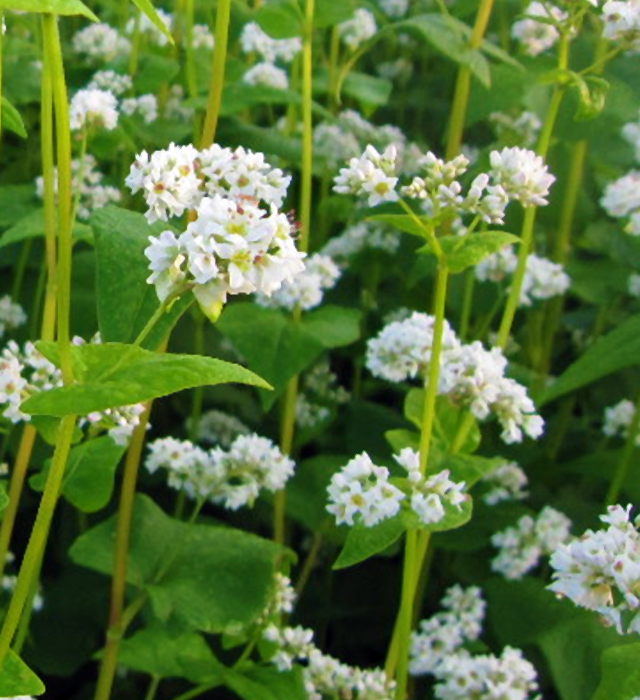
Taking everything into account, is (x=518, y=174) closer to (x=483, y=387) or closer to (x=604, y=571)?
(x=483, y=387)

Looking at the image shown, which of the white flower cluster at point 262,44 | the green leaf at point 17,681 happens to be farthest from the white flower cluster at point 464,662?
the white flower cluster at point 262,44

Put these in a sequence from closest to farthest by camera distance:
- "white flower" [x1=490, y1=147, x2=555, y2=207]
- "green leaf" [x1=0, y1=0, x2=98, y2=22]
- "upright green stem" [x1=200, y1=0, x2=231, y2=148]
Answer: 1. "green leaf" [x1=0, y1=0, x2=98, y2=22]
2. "white flower" [x1=490, y1=147, x2=555, y2=207]
3. "upright green stem" [x1=200, y1=0, x2=231, y2=148]

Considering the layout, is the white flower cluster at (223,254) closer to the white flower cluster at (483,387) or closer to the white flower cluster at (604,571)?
the white flower cluster at (604,571)

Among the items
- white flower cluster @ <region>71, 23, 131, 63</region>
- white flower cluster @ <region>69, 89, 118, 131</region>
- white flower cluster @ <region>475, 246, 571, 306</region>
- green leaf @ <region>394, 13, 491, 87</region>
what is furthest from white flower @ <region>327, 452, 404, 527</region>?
white flower cluster @ <region>71, 23, 131, 63</region>

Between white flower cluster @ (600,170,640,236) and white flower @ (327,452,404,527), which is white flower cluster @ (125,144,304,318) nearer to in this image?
white flower @ (327,452,404,527)

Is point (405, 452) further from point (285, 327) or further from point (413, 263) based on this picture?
point (413, 263)

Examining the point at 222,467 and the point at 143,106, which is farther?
the point at 143,106

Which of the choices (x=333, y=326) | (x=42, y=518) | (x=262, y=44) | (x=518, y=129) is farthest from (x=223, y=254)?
(x=262, y=44)
